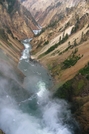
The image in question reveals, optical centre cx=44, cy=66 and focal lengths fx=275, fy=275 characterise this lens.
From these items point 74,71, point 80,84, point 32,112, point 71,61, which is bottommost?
point 80,84

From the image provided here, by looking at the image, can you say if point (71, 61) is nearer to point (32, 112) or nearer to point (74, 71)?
point (74, 71)

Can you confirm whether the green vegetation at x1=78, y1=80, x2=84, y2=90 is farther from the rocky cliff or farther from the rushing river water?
the rushing river water

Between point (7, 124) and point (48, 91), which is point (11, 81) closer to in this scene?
point (48, 91)

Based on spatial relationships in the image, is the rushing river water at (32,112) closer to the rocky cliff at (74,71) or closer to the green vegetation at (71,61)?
the rocky cliff at (74,71)

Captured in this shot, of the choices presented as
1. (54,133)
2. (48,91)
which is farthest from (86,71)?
(54,133)

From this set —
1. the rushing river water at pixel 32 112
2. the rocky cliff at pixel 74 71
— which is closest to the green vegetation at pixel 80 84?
the rocky cliff at pixel 74 71

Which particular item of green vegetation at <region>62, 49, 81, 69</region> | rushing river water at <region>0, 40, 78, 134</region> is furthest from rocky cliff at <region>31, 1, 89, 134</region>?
rushing river water at <region>0, 40, 78, 134</region>

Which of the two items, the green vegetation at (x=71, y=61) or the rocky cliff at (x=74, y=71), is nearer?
the rocky cliff at (x=74, y=71)

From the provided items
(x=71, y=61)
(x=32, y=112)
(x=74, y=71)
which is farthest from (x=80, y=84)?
(x=71, y=61)

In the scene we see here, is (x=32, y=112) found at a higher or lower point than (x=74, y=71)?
lower
